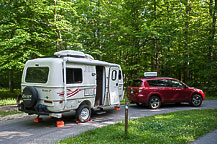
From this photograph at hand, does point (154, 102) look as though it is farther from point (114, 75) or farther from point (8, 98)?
point (8, 98)

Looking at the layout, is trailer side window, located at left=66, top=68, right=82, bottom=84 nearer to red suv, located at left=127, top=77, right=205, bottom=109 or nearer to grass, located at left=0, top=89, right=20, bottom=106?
red suv, located at left=127, top=77, right=205, bottom=109

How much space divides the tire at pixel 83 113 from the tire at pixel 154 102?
4.25 meters

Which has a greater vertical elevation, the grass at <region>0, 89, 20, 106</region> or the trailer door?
the trailer door

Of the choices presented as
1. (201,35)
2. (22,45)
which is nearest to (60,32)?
(22,45)

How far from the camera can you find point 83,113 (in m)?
7.81

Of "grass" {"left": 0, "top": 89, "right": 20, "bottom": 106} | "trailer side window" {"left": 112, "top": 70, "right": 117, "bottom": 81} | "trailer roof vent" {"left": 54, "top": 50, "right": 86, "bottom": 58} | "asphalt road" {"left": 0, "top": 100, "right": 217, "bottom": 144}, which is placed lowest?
"asphalt road" {"left": 0, "top": 100, "right": 217, "bottom": 144}

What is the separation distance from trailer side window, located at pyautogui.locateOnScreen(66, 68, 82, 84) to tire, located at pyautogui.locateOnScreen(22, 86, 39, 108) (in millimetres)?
1279

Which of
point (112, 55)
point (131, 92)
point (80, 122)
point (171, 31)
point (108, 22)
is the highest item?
point (108, 22)

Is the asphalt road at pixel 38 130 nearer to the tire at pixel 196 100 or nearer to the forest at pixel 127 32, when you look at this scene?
the tire at pixel 196 100

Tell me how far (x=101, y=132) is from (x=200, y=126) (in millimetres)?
3535

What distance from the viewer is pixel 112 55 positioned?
65.0 feet

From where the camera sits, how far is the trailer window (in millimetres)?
6988

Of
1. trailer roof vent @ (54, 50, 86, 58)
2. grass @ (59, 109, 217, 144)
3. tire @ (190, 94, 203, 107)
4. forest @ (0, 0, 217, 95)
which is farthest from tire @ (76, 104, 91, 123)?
forest @ (0, 0, 217, 95)

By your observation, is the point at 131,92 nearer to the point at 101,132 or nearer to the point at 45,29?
the point at 101,132
